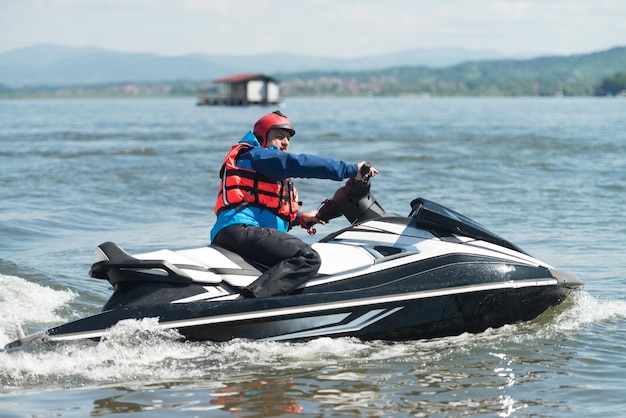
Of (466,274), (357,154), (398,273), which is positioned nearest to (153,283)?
(398,273)

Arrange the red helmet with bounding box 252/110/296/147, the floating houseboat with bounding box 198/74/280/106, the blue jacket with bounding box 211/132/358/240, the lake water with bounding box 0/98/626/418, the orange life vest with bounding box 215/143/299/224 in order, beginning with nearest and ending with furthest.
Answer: the lake water with bounding box 0/98/626/418
the blue jacket with bounding box 211/132/358/240
the orange life vest with bounding box 215/143/299/224
the red helmet with bounding box 252/110/296/147
the floating houseboat with bounding box 198/74/280/106

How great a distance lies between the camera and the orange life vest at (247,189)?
622 cm

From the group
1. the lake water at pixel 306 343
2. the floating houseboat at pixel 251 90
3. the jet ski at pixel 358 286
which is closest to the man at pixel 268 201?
the jet ski at pixel 358 286

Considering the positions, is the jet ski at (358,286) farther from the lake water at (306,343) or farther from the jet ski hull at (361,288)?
the lake water at (306,343)

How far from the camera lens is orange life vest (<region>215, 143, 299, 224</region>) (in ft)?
20.4

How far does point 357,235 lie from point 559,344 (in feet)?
5.28

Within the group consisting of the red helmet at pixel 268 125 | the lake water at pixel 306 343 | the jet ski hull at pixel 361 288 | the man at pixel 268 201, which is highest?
the red helmet at pixel 268 125

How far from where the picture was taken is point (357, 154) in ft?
85.4

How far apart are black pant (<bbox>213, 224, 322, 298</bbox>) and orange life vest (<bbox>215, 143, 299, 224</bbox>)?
17cm

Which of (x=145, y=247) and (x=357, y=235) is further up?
(x=357, y=235)

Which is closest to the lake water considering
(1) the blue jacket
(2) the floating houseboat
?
(1) the blue jacket

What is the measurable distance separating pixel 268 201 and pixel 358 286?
808 mm

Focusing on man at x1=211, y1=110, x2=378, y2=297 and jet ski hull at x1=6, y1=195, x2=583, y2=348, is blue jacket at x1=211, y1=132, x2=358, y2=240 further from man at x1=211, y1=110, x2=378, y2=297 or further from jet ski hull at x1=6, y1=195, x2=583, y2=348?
jet ski hull at x1=6, y1=195, x2=583, y2=348

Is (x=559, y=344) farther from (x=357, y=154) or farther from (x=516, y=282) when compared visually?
(x=357, y=154)
